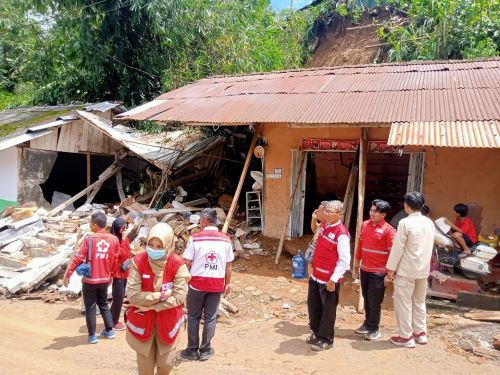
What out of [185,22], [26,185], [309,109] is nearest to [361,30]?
[185,22]

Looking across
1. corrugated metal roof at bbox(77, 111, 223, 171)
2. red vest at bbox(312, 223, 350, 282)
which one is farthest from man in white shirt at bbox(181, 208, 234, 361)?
corrugated metal roof at bbox(77, 111, 223, 171)

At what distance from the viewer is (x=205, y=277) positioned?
4582 mm

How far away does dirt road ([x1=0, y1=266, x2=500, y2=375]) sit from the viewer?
4520mm

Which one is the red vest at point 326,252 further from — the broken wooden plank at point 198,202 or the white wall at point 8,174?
the white wall at point 8,174

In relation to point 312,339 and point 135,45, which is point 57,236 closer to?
point 312,339

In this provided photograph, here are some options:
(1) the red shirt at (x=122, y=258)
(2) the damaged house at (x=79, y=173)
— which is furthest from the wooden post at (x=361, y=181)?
(2) the damaged house at (x=79, y=173)

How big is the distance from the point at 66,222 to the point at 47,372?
6130 mm

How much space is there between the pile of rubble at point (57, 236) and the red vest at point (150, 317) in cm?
437

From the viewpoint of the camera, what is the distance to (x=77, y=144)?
1155cm

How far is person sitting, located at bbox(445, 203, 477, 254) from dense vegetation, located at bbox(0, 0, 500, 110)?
8078 millimetres

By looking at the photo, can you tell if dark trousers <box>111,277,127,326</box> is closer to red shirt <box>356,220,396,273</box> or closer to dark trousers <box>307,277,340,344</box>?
dark trousers <box>307,277,340,344</box>

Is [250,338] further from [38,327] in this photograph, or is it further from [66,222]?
[66,222]

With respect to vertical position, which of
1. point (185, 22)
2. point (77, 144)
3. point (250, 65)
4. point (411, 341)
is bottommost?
point (411, 341)

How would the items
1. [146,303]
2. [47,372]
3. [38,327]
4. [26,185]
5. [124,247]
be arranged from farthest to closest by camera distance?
[26,185] → [38,327] → [124,247] → [47,372] → [146,303]
